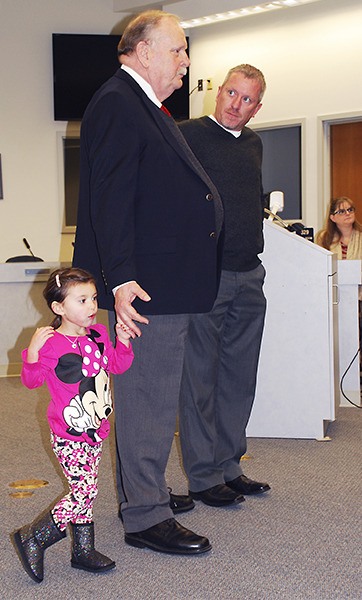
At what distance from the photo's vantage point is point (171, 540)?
2.54 meters

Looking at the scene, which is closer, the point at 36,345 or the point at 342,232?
the point at 36,345

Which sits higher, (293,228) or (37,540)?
(293,228)

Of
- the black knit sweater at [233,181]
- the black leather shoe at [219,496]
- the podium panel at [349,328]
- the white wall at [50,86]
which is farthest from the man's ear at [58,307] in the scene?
the white wall at [50,86]

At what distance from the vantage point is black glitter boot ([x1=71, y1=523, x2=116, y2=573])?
241cm

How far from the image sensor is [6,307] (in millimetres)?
6629

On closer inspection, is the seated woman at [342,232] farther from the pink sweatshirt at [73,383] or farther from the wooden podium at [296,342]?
the pink sweatshirt at [73,383]

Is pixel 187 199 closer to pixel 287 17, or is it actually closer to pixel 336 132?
pixel 287 17

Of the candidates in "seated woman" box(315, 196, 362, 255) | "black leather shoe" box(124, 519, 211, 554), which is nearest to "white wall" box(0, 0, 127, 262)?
"seated woman" box(315, 196, 362, 255)

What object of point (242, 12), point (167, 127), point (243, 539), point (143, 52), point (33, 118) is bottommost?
point (243, 539)

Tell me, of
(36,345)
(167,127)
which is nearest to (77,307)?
(36,345)

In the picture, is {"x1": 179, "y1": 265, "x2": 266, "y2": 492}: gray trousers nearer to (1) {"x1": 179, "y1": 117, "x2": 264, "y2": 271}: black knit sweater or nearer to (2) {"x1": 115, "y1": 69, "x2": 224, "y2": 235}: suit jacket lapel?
(1) {"x1": 179, "y1": 117, "x2": 264, "y2": 271}: black knit sweater

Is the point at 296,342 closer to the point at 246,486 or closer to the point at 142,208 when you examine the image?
the point at 246,486

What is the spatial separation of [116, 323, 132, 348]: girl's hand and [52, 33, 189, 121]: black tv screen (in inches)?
260

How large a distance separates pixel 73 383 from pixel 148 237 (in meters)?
0.47
